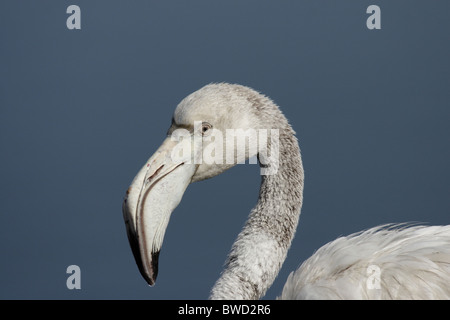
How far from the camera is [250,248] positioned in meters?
3.19

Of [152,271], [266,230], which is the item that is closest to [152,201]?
[152,271]

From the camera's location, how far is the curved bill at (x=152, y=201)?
2.89 metres

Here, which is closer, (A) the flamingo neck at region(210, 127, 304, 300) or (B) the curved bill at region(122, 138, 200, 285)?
(B) the curved bill at region(122, 138, 200, 285)

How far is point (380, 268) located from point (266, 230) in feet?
2.08

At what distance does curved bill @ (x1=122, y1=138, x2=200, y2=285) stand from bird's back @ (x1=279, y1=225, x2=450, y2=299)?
617 millimetres

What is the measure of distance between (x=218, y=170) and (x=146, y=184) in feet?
1.42

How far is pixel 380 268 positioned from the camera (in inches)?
111

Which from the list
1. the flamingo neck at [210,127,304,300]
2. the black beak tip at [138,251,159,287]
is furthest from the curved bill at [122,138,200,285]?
Result: the flamingo neck at [210,127,304,300]

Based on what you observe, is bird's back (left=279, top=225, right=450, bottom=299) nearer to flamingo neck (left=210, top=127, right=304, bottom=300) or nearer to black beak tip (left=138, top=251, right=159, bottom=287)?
flamingo neck (left=210, top=127, right=304, bottom=300)

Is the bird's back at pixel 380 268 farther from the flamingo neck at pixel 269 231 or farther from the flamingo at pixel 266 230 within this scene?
the flamingo neck at pixel 269 231

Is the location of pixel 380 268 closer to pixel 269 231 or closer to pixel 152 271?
pixel 269 231

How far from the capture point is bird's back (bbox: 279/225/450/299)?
2723 millimetres
